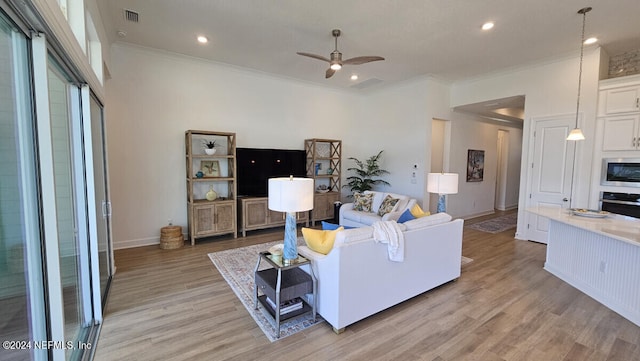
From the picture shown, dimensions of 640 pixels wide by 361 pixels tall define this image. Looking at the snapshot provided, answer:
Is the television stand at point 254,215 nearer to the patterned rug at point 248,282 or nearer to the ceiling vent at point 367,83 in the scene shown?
the patterned rug at point 248,282

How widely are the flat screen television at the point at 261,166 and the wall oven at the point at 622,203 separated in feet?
17.4

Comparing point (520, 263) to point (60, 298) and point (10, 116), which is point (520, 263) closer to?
point (60, 298)

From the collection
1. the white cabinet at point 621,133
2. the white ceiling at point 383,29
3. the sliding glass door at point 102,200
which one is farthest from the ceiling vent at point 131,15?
the white cabinet at point 621,133

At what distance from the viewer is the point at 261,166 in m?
5.71

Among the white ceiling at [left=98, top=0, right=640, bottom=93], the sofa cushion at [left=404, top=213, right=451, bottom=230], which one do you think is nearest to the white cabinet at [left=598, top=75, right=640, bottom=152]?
the white ceiling at [left=98, top=0, right=640, bottom=93]

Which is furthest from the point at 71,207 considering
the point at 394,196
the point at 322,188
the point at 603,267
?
A: the point at 603,267

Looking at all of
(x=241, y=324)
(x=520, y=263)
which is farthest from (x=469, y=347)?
(x=520, y=263)

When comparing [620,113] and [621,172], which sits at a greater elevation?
[620,113]

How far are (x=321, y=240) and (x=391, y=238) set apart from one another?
66 cm

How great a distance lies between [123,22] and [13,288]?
368 cm

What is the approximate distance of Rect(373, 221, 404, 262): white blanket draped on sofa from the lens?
265cm

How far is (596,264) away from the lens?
319 centimetres

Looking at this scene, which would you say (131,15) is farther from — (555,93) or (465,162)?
(465,162)

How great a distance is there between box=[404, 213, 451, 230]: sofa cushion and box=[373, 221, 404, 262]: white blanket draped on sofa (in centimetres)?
37
